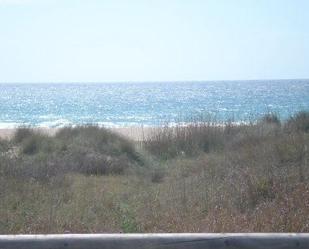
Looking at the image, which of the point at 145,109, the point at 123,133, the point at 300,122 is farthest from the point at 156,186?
the point at 145,109

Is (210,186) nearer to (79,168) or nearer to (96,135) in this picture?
(79,168)

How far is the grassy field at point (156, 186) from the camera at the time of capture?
529 cm

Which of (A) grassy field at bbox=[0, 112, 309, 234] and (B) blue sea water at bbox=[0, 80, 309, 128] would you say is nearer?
(A) grassy field at bbox=[0, 112, 309, 234]

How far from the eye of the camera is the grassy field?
5293 millimetres

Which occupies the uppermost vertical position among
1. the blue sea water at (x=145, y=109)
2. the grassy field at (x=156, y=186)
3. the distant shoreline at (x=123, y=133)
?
the grassy field at (x=156, y=186)

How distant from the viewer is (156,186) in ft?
30.2

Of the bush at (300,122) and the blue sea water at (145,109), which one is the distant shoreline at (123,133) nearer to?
the blue sea water at (145,109)

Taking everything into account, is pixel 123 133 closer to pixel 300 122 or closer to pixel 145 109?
pixel 300 122

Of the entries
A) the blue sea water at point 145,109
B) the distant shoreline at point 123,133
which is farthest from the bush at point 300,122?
the distant shoreline at point 123,133

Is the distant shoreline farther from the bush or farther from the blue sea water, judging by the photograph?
Result: the bush

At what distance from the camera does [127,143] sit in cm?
1470

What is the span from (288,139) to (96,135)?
6179 millimetres

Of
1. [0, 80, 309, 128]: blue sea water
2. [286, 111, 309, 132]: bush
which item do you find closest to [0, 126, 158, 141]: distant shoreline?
[0, 80, 309, 128]: blue sea water

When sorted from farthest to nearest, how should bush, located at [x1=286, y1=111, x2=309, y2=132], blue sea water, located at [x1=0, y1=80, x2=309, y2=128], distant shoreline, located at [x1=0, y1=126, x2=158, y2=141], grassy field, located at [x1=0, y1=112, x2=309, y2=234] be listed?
1. blue sea water, located at [x1=0, y1=80, x2=309, y2=128]
2. distant shoreline, located at [x1=0, y1=126, x2=158, y2=141]
3. bush, located at [x1=286, y1=111, x2=309, y2=132]
4. grassy field, located at [x1=0, y1=112, x2=309, y2=234]
